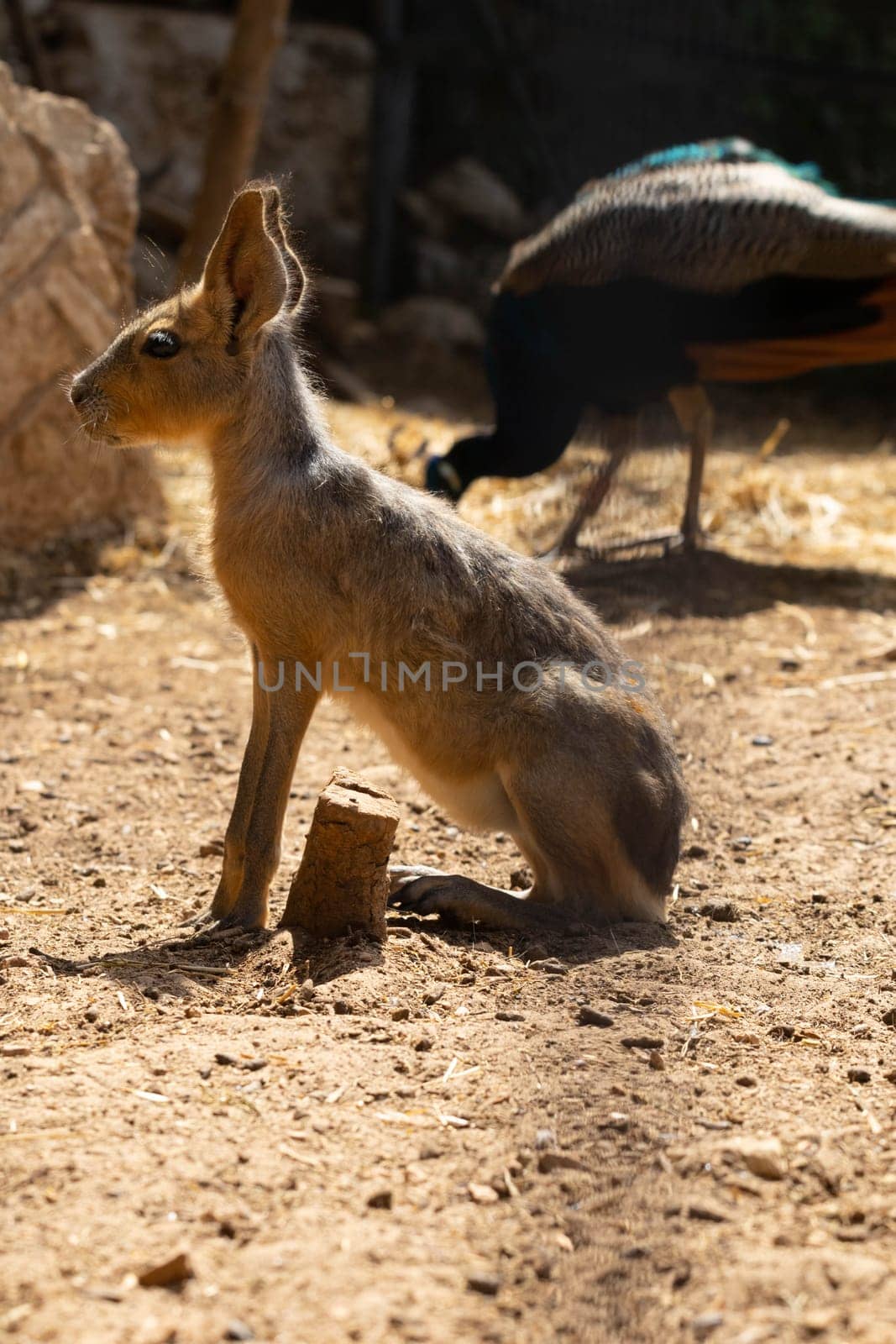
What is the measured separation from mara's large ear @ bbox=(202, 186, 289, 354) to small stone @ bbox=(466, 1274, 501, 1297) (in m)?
2.59

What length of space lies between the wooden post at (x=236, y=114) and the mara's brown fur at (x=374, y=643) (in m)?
4.34

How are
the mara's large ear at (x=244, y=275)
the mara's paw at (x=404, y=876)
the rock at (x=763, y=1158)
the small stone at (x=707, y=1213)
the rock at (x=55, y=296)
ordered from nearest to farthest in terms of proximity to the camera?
the small stone at (x=707, y=1213) < the rock at (x=763, y=1158) < the mara's large ear at (x=244, y=275) < the mara's paw at (x=404, y=876) < the rock at (x=55, y=296)

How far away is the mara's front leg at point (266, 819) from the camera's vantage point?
13.0ft

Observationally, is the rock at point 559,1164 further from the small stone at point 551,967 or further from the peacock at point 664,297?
the peacock at point 664,297

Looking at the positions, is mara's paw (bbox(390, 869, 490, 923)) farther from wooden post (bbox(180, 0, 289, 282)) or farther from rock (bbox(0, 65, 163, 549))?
wooden post (bbox(180, 0, 289, 282))

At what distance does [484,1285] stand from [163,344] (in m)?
2.65

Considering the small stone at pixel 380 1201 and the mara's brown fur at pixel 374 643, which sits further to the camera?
the mara's brown fur at pixel 374 643

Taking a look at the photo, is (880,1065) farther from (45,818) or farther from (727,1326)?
(45,818)

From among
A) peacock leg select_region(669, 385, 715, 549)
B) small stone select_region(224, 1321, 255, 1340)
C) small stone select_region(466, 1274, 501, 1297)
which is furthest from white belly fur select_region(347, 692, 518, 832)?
peacock leg select_region(669, 385, 715, 549)

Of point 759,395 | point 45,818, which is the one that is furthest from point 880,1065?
point 759,395

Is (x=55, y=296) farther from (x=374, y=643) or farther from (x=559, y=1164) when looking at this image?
(x=559, y=1164)

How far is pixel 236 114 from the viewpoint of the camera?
831 centimetres

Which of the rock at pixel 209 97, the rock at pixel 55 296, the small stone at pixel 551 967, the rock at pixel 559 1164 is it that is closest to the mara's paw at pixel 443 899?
the small stone at pixel 551 967

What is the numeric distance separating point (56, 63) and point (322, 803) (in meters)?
9.83
